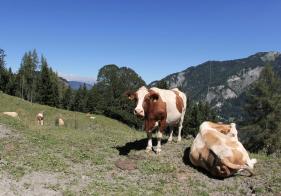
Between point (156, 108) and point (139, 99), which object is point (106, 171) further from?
point (156, 108)

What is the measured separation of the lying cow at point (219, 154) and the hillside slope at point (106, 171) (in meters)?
0.51

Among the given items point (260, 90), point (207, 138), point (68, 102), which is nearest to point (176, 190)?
point (207, 138)

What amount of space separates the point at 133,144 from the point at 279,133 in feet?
172

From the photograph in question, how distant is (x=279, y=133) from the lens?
227ft

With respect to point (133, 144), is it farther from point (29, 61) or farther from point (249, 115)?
point (29, 61)

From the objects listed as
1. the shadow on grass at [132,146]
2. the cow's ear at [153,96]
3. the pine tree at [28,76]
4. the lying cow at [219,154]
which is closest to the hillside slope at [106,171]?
the shadow on grass at [132,146]

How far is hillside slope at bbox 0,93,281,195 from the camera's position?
53.6ft

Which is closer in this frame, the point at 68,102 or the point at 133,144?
the point at 133,144

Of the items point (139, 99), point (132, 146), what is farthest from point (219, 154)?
point (132, 146)

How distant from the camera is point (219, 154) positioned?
1720 cm

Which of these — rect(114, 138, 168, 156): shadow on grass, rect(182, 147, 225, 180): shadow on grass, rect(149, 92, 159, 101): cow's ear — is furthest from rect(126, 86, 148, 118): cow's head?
rect(182, 147, 225, 180): shadow on grass

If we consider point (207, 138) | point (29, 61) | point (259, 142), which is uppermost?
point (29, 61)

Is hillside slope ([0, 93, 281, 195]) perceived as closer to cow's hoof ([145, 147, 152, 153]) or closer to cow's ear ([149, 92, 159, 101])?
cow's hoof ([145, 147, 152, 153])

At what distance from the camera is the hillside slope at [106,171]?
53.6 feet
